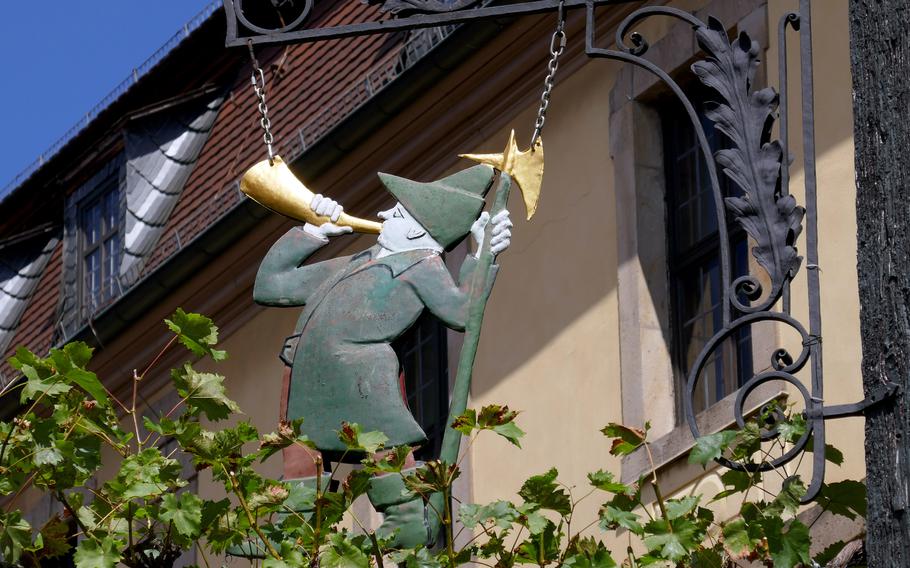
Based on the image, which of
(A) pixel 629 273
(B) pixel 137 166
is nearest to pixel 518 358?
(A) pixel 629 273

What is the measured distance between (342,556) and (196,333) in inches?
53.1

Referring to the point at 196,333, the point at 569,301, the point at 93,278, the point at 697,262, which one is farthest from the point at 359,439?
the point at 93,278

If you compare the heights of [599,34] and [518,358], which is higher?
[599,34]

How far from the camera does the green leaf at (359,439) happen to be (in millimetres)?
9055

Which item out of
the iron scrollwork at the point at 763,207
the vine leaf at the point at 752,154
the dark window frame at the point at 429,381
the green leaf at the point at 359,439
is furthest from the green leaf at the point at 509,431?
the dark window frame at the point at 429,381

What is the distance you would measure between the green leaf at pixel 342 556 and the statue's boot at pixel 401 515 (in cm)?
46

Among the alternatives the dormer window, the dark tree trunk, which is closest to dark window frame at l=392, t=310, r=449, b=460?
the dormer window

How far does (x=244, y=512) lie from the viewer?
9.30 meters

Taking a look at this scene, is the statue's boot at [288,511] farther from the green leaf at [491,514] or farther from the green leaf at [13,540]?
the green leaf at [13,540]

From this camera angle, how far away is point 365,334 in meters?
9.72

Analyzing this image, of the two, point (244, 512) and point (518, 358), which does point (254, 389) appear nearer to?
point (518, 358)

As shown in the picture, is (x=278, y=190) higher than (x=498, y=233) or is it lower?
higher

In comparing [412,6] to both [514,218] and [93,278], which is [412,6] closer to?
[514,218]

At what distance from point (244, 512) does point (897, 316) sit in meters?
2.34
